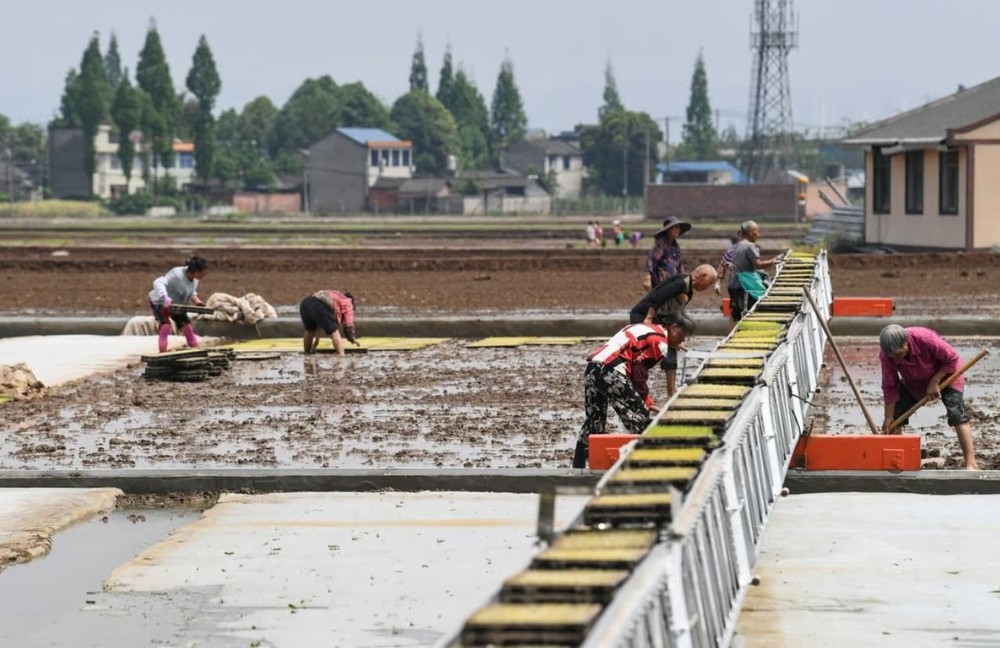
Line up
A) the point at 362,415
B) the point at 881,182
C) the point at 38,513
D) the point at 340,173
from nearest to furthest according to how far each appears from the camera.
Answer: the point at 38,513 < the point at 362,415 < the point at 881,182 < the point at 340,173

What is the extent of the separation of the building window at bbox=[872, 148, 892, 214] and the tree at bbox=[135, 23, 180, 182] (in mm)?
103358

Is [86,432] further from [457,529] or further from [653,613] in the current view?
[653,613]

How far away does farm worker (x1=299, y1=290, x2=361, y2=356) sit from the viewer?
22.5 m

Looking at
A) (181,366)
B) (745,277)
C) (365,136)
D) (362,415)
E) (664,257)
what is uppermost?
(365,136)

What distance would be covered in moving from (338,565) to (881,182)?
35809mm

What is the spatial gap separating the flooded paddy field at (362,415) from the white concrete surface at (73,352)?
374 mm

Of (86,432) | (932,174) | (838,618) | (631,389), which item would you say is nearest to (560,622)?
(838,618)

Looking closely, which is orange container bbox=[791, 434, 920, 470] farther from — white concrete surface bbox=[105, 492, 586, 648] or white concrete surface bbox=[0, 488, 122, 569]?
white concrete surface bbox=[0, 488, 122, 569]

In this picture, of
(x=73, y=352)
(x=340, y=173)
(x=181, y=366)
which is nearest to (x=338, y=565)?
(x=181, y=366)

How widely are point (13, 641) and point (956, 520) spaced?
570cm

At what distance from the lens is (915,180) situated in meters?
43.1

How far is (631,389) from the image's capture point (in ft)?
42.9

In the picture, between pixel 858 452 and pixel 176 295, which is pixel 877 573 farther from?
pixel 176 295

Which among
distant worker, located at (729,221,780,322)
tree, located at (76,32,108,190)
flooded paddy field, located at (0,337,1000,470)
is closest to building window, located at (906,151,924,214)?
flooded paddy field, located at (0,337,1000,470)
